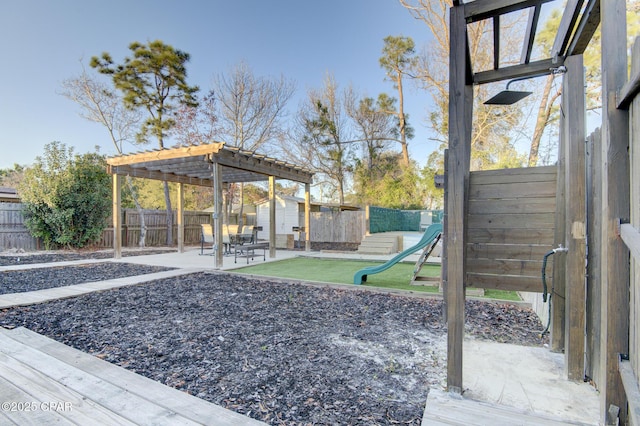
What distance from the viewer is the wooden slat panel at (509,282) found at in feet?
7.09

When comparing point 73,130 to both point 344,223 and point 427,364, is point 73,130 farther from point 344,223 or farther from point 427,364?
point 427,364

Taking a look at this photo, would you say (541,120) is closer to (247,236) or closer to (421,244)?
(421,244)

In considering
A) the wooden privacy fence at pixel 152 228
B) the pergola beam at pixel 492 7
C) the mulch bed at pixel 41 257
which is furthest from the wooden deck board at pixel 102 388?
the wooden privacy fence at pixel 152 228

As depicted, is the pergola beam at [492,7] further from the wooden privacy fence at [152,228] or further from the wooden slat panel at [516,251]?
the wooden privacy fence at [152,228]

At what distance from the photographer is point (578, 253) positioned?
198 centimetres

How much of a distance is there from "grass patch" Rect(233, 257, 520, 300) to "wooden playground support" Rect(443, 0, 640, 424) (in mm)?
2792

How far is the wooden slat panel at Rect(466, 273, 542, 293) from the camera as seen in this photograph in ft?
7.09

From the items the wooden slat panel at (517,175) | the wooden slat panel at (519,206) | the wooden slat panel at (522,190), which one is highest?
the wooden slat panel at (517,175)

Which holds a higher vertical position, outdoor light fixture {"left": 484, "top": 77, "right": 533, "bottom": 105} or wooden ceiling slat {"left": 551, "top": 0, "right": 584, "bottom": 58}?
wooden ceiling slat {"left": 551, "top": 0, "right": 584, "bottom": 58}

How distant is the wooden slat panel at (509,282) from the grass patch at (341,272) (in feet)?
Answer: 8.85

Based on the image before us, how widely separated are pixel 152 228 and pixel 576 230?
14674 millimetres

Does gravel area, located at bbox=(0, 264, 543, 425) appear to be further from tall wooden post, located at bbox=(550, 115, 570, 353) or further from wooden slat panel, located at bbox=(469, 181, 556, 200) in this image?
wooden slat panel, located at bbox=(469, 181, 556, 200)

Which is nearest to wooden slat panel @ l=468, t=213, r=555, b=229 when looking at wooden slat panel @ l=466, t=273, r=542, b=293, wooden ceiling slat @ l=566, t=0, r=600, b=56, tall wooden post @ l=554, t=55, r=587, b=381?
tall wooden post @ l=554, t=55, r=587, b=381

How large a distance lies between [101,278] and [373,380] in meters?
6.07
